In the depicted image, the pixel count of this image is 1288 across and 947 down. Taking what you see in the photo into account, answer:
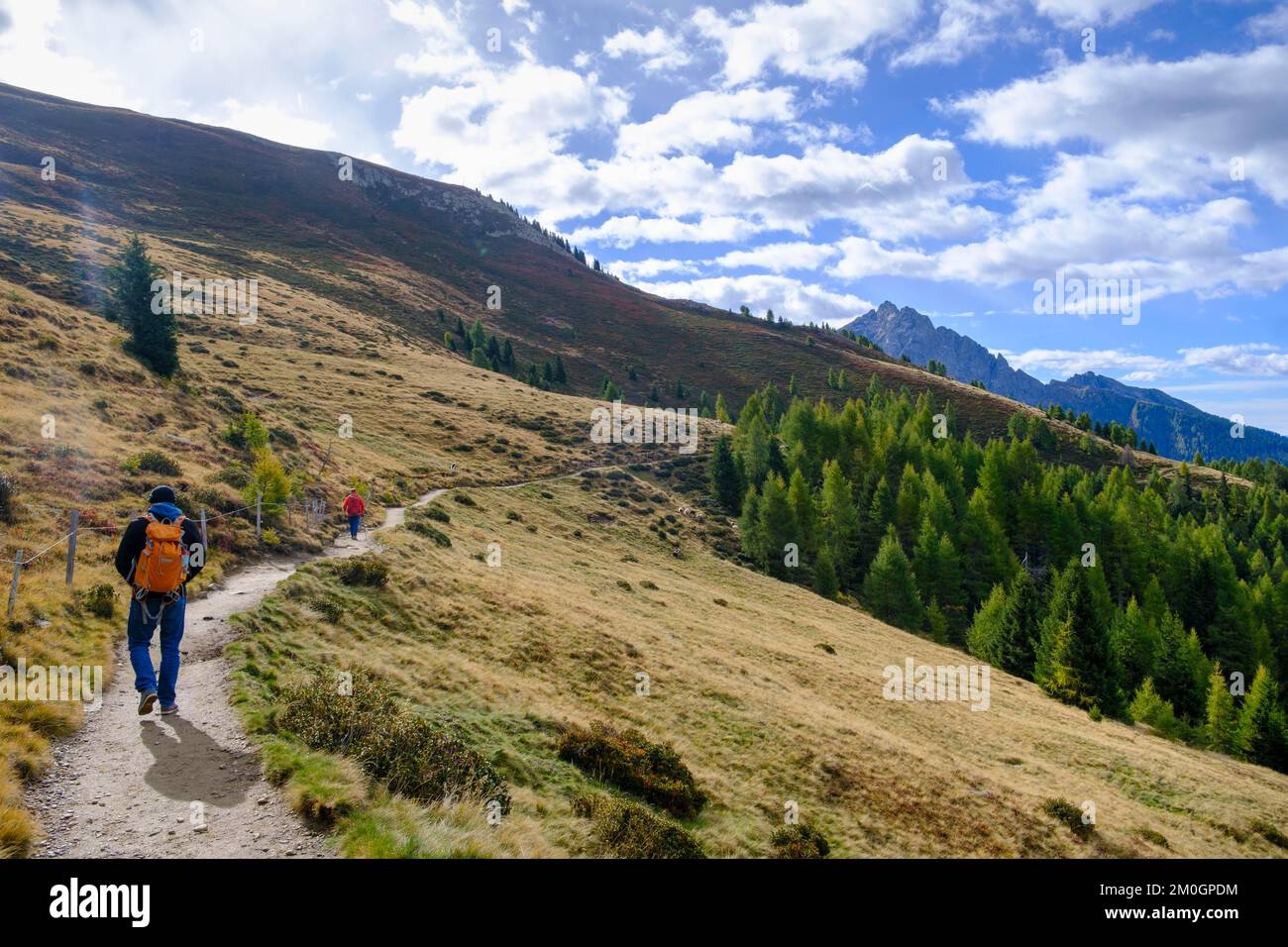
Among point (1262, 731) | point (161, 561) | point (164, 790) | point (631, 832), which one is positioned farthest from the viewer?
point (1262, 731)

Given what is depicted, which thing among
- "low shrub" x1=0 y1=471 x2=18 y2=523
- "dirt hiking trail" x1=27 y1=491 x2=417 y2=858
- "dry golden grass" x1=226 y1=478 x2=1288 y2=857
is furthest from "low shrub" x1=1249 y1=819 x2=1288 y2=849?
"low shrub" x1=0 y1=471 x2=18 y2=523

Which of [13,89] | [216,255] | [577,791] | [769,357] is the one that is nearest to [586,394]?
[769,357]

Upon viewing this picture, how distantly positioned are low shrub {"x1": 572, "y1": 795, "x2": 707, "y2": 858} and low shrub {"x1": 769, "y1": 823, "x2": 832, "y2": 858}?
2120 millimetres

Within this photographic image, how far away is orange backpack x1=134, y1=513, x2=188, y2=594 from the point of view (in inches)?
380

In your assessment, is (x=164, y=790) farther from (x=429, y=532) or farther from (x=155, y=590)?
(x=429, y=532)

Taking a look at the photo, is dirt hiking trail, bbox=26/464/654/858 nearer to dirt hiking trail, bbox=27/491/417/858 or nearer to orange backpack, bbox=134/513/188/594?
dirt hiking trail, bbox=27/491/417/858

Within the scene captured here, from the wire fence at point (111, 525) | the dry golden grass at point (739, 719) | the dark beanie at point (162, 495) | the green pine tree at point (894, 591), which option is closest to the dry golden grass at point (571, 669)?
the dry golden grass at point (739, 719)

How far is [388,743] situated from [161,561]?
4.58 meters

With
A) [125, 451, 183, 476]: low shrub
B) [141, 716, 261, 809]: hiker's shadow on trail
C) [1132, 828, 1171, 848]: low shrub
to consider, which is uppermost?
[125, 451, 183, 476]: low shrub

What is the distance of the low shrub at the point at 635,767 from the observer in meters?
14.1

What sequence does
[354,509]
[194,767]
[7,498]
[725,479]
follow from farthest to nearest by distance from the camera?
[725,479]
[354,509]
[7,498]
[194,767]

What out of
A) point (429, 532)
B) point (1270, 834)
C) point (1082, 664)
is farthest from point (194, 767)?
point (1082, 664)

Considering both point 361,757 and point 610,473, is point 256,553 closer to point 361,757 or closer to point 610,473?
point 361,757

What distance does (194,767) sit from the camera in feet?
28.5
